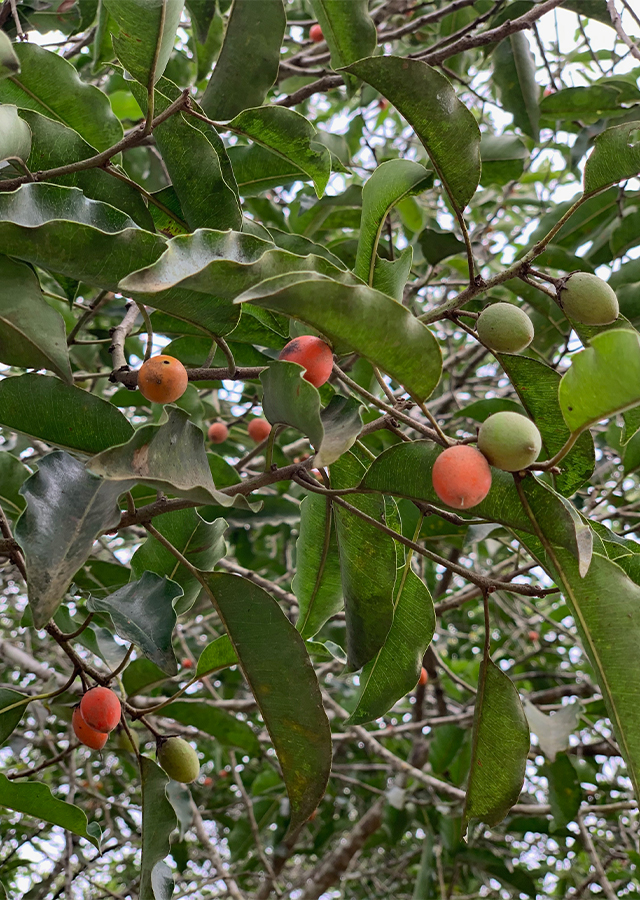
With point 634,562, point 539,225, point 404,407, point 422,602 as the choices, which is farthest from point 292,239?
point 539,225

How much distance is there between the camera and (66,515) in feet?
2.56

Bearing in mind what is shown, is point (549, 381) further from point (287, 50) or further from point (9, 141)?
point (287, 50)

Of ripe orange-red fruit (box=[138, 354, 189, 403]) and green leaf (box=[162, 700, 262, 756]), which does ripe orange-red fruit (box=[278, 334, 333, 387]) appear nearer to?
ripe orange-red fruit (box=[138, 354, 189, 403])

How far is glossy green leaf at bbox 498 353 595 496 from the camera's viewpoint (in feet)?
3.44

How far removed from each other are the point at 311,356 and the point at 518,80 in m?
1.67

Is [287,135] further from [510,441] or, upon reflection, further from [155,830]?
[155,830]

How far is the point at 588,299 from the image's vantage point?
38.5 inches

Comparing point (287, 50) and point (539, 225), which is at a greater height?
point (287, 50)

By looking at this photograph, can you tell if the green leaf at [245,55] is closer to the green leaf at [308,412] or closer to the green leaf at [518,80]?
the green leaf at [308,412]

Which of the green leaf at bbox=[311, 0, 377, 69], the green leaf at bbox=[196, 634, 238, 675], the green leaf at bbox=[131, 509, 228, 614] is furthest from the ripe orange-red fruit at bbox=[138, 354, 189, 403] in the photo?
the green leaf at bbox=[311, 0, 377, 69]

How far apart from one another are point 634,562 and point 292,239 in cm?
75

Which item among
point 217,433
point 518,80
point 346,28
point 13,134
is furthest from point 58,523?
point 518,80

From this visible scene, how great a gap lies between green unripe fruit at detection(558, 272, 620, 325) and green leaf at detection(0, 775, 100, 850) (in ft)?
3.63

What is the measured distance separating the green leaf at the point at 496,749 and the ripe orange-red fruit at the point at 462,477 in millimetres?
443
